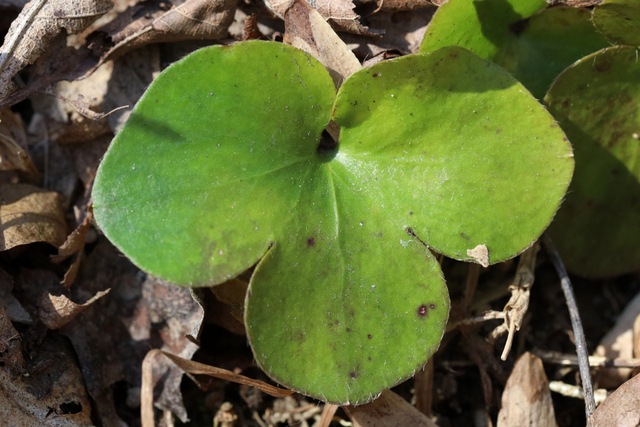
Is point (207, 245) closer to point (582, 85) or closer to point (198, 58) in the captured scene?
point (198, 58)

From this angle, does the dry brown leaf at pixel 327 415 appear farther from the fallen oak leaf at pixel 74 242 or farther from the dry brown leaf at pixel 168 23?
the dry brown leaf at pixel 168 23

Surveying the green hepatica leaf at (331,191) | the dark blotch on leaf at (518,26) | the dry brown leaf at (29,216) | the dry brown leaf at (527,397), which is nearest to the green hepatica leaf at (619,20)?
the dark blotch on leaf at (518,26)

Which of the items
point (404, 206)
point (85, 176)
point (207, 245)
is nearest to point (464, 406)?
point (404, 206)

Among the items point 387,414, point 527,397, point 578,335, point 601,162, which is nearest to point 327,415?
point 387,414

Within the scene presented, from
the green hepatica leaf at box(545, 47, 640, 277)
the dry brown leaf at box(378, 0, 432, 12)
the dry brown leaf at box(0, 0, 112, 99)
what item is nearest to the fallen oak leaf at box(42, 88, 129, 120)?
the dry brown leaf at box(0, 0, 112, 99)

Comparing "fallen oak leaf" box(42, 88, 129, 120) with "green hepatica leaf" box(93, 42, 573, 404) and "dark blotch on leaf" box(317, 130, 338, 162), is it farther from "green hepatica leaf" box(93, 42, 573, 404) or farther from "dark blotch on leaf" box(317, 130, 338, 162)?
"dark blotch on leaf" box(317, 130, 338, 162)

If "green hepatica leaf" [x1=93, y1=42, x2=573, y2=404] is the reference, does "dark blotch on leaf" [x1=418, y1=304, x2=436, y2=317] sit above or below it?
below

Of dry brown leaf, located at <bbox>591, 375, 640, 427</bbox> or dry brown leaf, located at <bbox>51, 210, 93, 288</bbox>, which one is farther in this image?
dry brown leaf, located at <bbox>51, 210, 93, 288</bbox>
